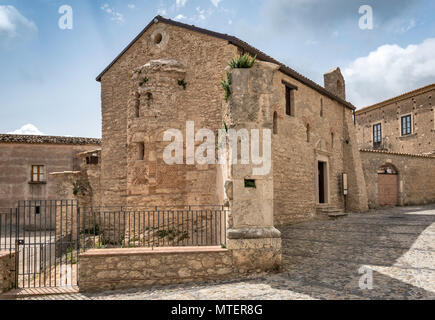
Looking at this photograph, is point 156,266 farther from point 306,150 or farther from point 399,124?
point 399,124

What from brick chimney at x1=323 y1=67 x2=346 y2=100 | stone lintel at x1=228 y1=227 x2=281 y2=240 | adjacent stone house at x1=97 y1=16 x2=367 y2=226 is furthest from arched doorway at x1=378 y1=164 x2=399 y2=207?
stone lintel at x1=228 y1=227 x2=281 y2=240

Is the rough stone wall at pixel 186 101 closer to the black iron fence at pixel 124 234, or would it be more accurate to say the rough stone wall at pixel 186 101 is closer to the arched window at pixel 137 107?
the arched window at pixel 137 107

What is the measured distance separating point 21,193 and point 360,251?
18.8 metres

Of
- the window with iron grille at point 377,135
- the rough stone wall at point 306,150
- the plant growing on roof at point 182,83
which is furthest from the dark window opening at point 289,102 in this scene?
the window with iron grille at point 377,135

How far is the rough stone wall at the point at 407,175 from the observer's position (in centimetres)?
1691

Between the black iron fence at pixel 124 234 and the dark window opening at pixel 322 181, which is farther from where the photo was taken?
the dark window opening at pixel 322 181

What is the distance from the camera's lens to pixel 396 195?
1794 centimetres

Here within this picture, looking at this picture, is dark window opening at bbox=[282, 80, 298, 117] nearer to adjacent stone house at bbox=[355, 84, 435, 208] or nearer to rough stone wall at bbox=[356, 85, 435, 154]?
adjacent stone house at bbox=[355, 84, 435, 208]

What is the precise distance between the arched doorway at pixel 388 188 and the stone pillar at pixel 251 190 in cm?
1448

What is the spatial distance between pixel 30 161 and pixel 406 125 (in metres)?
26.1

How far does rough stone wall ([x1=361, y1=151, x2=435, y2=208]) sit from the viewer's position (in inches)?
666

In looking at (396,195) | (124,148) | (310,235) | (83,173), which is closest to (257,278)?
(310,235)
